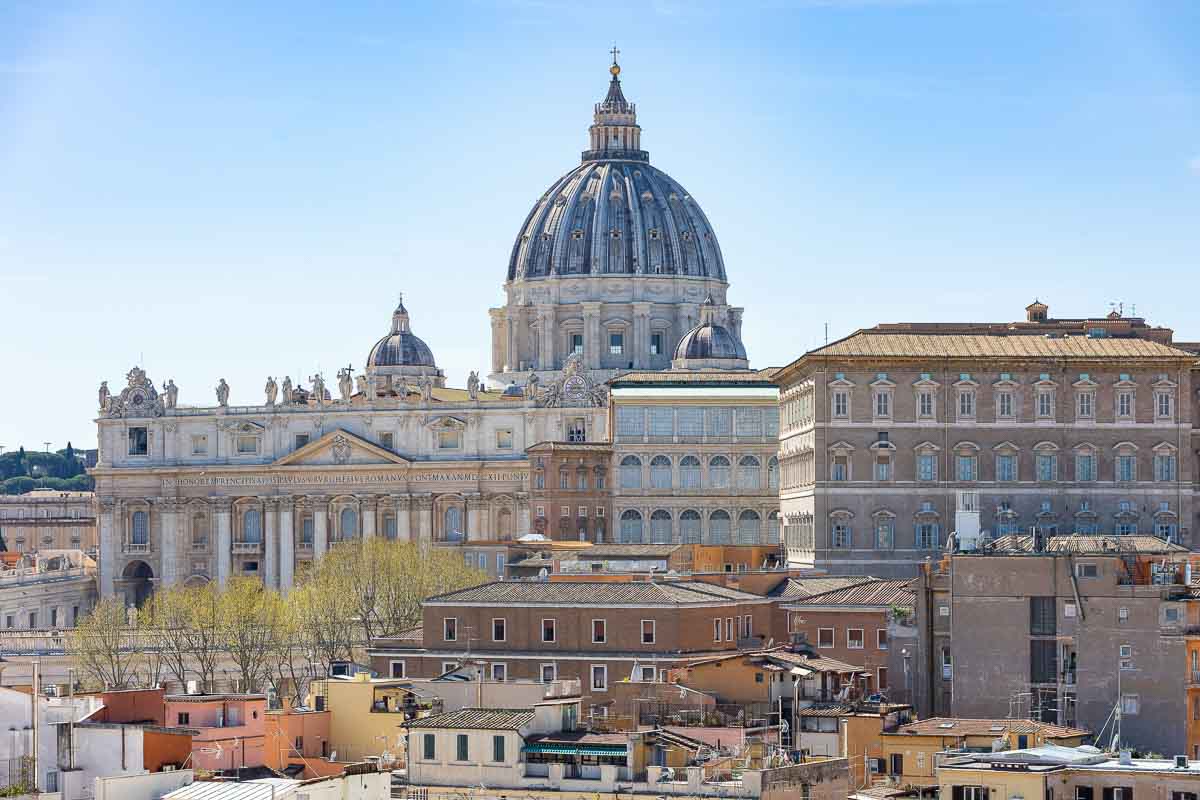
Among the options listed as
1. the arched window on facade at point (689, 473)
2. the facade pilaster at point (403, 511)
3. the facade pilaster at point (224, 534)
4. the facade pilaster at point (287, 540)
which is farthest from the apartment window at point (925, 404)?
the facade pilaster at point (224, 534)

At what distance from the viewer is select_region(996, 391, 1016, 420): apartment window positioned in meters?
112

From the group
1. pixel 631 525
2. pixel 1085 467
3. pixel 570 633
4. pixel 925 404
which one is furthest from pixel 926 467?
pixel 631 525

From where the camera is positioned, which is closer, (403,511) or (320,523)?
(403,511)

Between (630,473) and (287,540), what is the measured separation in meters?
37.9

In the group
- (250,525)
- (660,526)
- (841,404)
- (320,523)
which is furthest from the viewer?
(250,525)

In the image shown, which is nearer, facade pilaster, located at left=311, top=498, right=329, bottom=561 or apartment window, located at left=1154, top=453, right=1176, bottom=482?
apartment window, located at left=1154, top=453, right=1176, bottom=482

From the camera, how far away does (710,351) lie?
578 ft

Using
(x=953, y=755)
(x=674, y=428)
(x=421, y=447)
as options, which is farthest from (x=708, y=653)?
(x=421, y=447)

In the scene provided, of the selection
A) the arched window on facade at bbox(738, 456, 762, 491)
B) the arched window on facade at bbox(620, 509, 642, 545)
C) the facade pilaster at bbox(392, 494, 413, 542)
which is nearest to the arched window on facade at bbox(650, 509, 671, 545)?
the arched window on facade at bbox(620, 509, 642, 545)

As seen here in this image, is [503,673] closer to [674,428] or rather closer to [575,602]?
[575,602]

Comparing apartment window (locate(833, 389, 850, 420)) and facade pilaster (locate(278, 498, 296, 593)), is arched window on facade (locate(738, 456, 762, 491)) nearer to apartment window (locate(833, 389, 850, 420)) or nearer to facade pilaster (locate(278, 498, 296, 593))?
apartment window (locate(833, 389, 850, 420))

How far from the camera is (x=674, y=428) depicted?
146 meters

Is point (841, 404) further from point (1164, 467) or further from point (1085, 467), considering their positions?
point (1164, 467)

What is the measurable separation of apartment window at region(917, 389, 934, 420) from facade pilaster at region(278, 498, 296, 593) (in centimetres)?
7206
